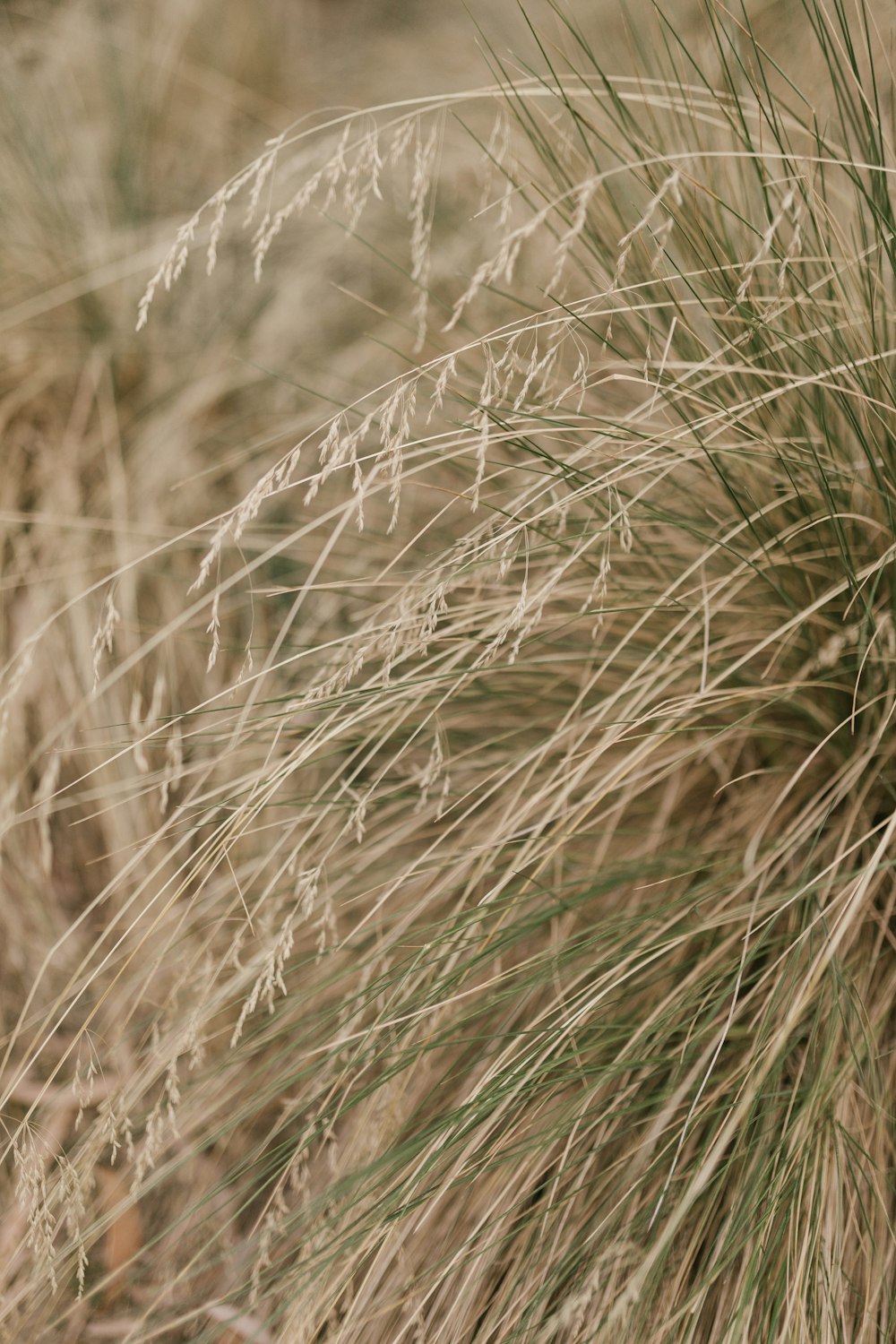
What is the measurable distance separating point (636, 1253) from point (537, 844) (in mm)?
384

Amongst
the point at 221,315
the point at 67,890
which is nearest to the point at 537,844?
the point at 67,890

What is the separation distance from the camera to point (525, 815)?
106 cm

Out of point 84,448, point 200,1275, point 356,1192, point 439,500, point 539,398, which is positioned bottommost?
point 200,1275

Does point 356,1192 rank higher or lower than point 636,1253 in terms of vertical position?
higher

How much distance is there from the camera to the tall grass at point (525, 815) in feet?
3.00

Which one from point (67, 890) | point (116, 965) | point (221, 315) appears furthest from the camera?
point (221, 315)

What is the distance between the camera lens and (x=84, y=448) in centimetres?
170

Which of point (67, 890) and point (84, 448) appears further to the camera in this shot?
point (84, 448)

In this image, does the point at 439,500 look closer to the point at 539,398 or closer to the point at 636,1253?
the point at 539,398

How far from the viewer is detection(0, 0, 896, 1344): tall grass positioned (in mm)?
914

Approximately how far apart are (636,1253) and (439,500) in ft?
3.48

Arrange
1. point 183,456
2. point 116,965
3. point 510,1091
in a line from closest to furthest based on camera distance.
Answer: point 510,1091
point 116,965
point 183,456

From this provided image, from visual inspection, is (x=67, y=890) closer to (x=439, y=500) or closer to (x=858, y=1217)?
(x=439, y=500)

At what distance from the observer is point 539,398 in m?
1.11
